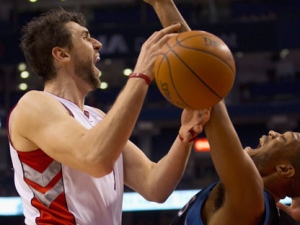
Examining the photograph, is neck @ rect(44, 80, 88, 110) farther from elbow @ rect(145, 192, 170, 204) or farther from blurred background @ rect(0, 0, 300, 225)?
blurred background @ rect(0, 0, 300, 225)

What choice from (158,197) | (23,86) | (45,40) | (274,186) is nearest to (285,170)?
(274,186)

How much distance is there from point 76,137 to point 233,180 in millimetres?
680

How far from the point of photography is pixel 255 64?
644 inches

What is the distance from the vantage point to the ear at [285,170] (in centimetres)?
281

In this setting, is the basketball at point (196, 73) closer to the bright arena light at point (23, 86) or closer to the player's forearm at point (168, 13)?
the player's forearm at point (168, 13)

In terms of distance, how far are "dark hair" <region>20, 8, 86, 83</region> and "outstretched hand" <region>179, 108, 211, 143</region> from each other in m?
0.79

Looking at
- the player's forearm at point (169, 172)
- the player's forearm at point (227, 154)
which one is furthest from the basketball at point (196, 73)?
the player's forearm at point (169, 172)

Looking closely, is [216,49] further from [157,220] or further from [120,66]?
[120,66]

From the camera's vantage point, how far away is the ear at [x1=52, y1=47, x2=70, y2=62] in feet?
9.91

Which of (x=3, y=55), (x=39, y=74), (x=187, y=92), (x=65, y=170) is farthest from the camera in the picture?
(x=3, y=55)

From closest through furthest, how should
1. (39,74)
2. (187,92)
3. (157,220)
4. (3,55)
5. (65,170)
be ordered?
(187,92) < (65,170) < (39,74) < (157,220) < (3,55)

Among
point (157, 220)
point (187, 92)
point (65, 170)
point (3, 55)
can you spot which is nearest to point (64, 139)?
point (65, 170)

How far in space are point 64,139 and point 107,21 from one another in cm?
1187

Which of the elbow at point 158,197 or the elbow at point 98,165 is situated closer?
the elbow at point 98,165
